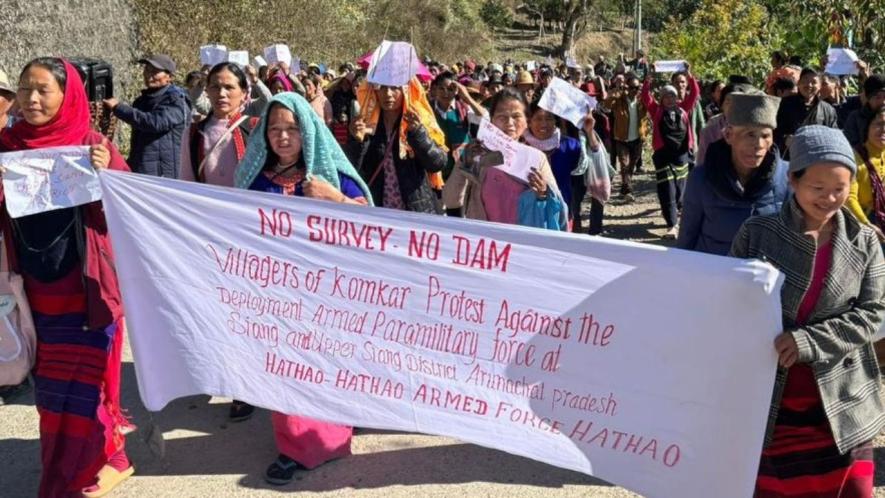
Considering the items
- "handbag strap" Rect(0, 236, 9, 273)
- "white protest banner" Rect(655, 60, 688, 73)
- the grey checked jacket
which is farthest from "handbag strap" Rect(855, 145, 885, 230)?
"white protest banner" Rect(655, 60, 688, 73)

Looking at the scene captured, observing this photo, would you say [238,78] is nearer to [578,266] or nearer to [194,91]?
[578,266]

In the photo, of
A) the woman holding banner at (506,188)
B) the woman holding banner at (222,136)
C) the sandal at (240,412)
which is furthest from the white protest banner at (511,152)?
the sandal at (240,412)

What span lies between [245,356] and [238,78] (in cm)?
194

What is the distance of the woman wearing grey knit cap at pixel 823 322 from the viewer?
263cm

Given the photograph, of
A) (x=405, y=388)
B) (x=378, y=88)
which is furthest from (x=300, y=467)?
(x=378, y=88)

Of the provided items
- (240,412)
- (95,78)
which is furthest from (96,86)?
(240,412)

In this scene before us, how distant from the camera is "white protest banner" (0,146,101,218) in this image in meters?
3.46

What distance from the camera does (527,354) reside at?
3059 millimetres

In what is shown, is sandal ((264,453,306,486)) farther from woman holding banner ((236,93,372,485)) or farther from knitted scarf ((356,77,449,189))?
knitted scarf ((356,77,449,189))

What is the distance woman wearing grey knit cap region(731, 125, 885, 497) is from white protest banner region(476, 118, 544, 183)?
1.40 meters

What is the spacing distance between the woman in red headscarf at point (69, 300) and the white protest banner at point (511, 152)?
1.65m

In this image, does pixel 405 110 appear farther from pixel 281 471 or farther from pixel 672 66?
pixel 672 66

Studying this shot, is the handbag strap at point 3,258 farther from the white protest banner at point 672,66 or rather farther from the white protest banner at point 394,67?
the white protest banner at point 672,66

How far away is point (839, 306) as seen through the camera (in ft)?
8.89
